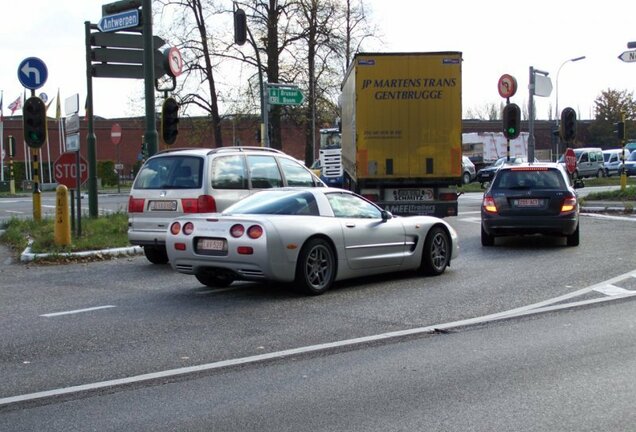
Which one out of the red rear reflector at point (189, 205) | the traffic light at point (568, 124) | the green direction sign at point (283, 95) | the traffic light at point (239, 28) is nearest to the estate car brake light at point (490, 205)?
the red rear reflector at point (189, 205)

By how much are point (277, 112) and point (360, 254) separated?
32.0 metres

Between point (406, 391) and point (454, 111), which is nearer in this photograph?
point (406, 391)

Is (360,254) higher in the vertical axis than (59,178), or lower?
lower

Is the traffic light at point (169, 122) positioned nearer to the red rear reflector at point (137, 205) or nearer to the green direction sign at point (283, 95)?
the red rear reflector at point (137, 205)

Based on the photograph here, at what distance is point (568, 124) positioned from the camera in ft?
92.5

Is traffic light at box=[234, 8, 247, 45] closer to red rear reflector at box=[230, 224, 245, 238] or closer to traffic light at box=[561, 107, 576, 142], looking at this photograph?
traffic light at box=[561, 107, 576, 142]

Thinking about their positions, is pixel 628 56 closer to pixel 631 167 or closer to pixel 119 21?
pixel 119 21

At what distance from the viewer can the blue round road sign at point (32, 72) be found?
56.6 feet

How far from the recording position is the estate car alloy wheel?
31.5ft

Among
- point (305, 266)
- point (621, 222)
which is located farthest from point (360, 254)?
point (621, 222)

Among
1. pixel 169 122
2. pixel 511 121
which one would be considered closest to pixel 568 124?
pixel 511 121

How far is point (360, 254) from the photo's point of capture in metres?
10.4

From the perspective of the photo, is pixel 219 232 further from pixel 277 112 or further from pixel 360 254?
pixel 277 112

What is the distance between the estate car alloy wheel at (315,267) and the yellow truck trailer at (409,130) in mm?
7541
